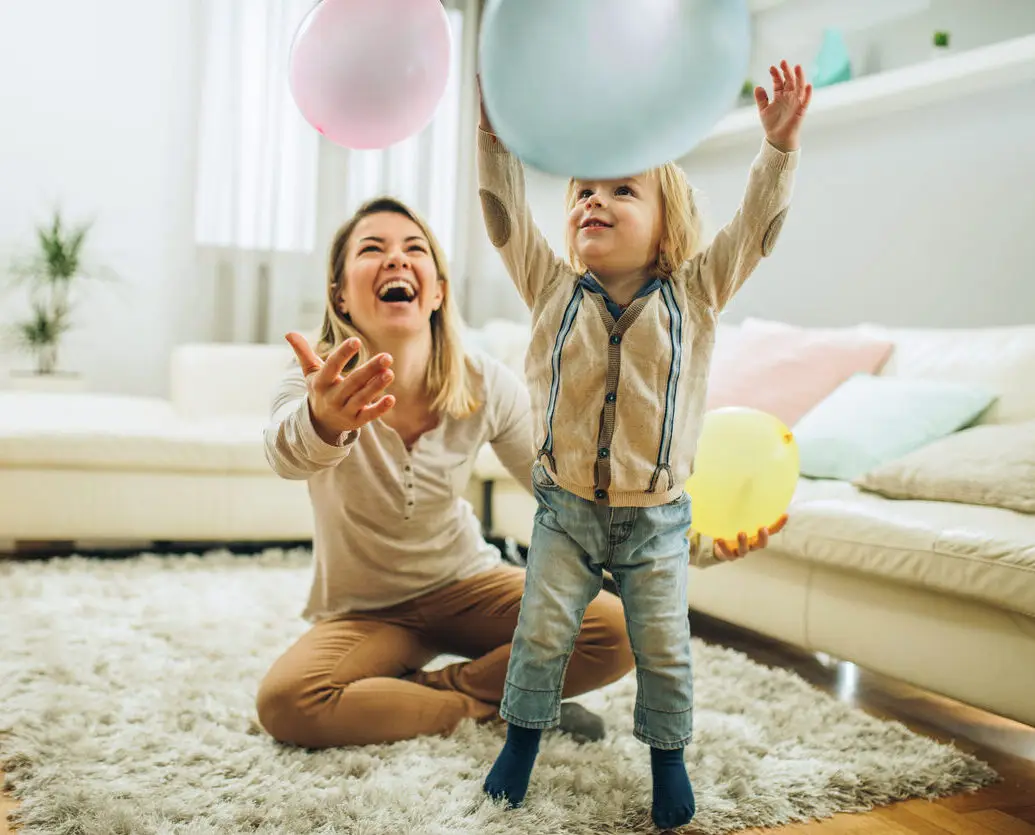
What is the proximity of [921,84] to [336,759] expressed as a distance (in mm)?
2474

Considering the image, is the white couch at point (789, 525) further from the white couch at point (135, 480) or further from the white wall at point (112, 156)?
the white wall at point (112, 156)

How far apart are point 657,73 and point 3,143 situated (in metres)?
3.83

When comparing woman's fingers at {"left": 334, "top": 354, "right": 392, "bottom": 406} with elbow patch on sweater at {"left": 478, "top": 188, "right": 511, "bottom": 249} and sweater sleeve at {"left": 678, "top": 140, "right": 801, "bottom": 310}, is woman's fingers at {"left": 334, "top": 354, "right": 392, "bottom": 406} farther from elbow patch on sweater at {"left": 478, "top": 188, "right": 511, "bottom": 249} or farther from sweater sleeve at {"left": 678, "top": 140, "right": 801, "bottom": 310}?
sweater sleeve at {"left": 678, "top": 140, "right": 801, "bottom": 310}

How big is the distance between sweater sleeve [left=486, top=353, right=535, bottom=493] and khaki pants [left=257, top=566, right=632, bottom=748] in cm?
18

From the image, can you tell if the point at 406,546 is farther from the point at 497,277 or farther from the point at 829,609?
the point at 497,277

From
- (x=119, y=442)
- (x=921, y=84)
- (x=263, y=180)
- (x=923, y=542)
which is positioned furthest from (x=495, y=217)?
(x=263, y=180)

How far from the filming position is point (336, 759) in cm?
135

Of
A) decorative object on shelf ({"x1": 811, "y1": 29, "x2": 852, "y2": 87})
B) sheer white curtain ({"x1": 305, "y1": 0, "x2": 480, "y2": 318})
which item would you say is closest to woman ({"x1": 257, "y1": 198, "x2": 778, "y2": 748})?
decorative object on shelf ({"x1": 811, "y1": 29, "x2": 852, "y2": 87})

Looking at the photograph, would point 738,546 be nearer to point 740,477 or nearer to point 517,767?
point 740,477

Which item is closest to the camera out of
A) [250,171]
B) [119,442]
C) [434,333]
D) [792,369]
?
[434,333]

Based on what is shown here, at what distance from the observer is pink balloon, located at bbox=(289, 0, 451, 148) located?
125cm

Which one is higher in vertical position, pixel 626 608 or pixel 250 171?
pixel 250 171

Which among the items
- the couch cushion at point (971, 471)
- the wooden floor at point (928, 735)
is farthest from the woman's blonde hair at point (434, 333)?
the couch cushion at point (971, 471)

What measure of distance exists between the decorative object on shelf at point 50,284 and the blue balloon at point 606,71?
3.37 meters
